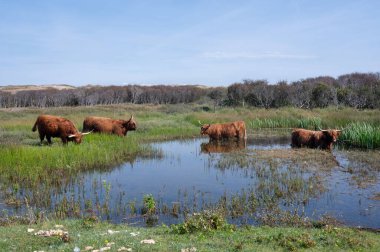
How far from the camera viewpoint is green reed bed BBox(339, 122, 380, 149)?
59.1ft

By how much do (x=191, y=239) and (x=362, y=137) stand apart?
1417cm

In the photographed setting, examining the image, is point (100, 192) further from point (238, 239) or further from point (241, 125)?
point (241, 125)

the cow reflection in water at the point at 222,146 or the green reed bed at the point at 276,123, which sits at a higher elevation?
the green reed bed at the point at 276,123

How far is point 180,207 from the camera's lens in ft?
31.1

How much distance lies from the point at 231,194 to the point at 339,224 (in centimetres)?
308

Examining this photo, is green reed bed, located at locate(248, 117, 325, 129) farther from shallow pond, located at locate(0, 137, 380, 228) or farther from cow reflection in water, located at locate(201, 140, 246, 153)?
shallow pond, located at locate(0, 137, 380, 228)

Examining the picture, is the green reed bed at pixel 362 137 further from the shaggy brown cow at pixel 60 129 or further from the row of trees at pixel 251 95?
the row of trees at pixel 251 95

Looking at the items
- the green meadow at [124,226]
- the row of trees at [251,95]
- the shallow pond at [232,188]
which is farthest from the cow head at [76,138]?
the row of trees at [251,95]

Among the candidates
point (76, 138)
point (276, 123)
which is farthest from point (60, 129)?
point (276, 123)

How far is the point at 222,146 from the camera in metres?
21.0

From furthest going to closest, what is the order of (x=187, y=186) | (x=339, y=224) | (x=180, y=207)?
(x=187, y=186) < (x=180, y=207) < (x=339, y=224)

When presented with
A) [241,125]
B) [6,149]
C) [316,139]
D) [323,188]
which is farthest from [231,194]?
[241,125]

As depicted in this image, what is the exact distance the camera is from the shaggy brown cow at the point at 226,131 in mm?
23234

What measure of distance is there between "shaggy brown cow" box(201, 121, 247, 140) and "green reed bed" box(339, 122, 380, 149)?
216 inches
